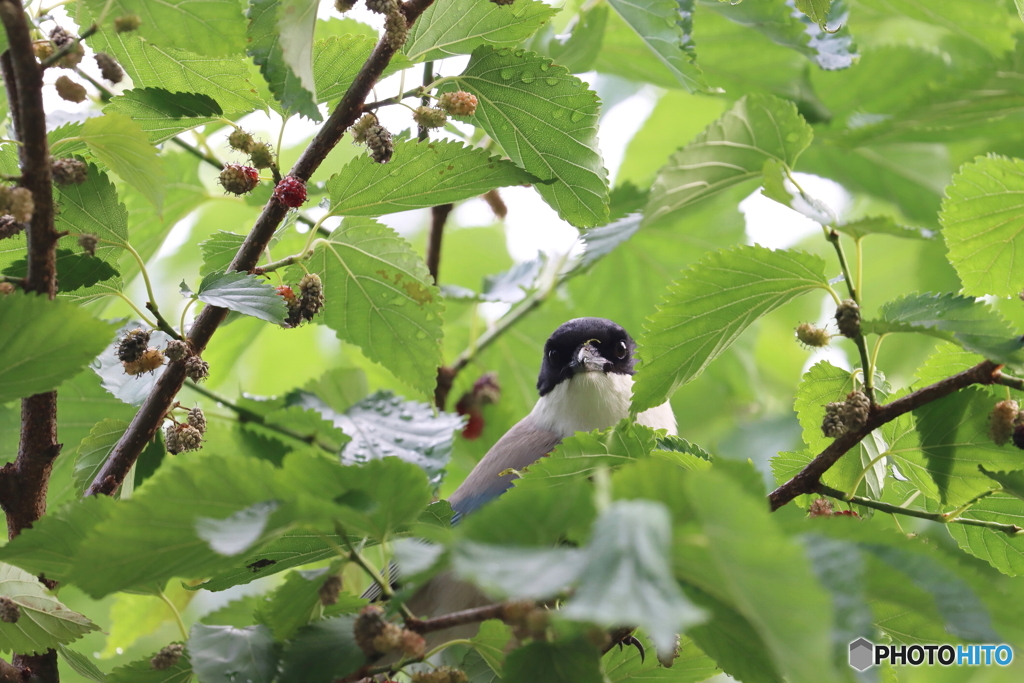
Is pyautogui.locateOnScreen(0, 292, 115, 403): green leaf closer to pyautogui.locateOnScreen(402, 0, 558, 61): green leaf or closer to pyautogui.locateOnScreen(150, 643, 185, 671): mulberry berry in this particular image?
pyautogui.locateOnScreen(150, 643, 185, 671): mulberry berry

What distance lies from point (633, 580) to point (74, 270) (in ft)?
4.63

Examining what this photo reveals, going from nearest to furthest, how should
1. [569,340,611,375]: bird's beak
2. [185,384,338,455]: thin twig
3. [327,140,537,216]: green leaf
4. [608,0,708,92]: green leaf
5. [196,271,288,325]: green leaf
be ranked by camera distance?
[196,271,288,325]: green leaf
[327,140,537,216]: green leaf
[608,0,708,92]: green leaf
[185,384,338,455]: thin twig
[569,340,611,375]: bird's beak

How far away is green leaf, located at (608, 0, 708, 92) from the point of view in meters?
2.08

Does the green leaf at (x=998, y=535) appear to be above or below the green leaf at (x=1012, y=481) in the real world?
below

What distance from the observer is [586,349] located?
3.44m

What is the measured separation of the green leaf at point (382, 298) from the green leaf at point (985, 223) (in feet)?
3.67

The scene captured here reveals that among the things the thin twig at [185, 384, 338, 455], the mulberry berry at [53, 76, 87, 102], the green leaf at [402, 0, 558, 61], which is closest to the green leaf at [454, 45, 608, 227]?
the green leaf at [402, 0, 558, 61]

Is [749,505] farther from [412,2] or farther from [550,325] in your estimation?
[550,325]

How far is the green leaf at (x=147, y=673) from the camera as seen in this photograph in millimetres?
1669

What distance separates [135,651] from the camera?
359 centimetres

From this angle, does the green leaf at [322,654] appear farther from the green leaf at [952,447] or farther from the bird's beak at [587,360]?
the bird's beak at [587,360]

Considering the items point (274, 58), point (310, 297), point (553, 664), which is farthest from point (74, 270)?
point (553, 664)

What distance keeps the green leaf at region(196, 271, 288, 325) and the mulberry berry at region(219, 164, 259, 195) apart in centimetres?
20

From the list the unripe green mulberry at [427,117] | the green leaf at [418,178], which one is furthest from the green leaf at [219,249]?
the unripe green mulberry at [427,117]
